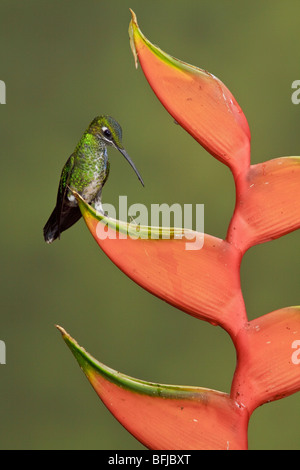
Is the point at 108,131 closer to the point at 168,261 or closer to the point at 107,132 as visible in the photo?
the point at 107,132

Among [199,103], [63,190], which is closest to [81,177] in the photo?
[63,190]

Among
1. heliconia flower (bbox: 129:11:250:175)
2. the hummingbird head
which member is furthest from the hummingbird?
heliconia flower (bbox: 129:11:250:175)

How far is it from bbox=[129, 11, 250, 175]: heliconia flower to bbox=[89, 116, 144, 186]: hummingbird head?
0.08 meters

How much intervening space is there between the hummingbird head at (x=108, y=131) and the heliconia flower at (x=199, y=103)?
76 mm

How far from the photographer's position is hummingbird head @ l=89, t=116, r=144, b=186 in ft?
1.62

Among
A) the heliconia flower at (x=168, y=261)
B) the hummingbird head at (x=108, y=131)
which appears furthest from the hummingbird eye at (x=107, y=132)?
the heliconia flower at (x=168, y=261)

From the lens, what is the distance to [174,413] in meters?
0.42

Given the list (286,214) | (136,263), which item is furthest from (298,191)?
(136,263)

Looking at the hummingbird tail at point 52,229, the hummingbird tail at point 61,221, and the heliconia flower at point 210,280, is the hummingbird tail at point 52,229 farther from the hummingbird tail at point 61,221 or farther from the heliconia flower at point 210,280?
the heliconia flower at point 210,280

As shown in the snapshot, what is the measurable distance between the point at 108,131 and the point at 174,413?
0.77ft

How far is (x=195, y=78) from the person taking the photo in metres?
0.43

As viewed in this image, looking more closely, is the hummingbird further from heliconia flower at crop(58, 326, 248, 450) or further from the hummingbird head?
heliconia flower at crop(58, 326, 248, 450)

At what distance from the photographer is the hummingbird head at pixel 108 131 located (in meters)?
0.49

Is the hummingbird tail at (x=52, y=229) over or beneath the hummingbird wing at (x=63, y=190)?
beneath
